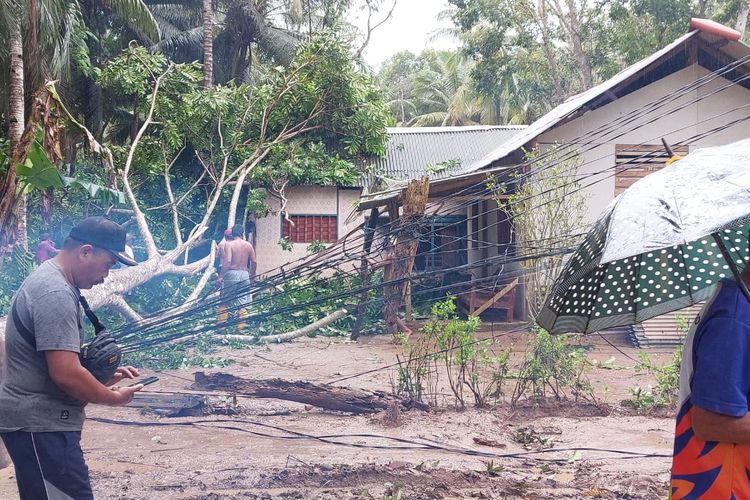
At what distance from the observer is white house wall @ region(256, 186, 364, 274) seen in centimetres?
1502

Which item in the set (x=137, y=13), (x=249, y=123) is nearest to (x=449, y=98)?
(x=137, y=13)

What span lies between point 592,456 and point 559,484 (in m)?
0.81

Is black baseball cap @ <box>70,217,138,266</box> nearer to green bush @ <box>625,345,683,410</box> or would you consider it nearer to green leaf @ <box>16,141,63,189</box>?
green leaf @ <box>16,141,63,189</box>

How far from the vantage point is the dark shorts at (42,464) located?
275cm

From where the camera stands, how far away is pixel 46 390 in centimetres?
276

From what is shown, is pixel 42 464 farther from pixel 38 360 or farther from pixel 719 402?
pixel 719 402

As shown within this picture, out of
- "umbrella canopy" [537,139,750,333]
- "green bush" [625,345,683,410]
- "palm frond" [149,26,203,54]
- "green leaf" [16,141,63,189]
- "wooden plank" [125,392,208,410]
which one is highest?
"palm frond" [149,26,203,54]

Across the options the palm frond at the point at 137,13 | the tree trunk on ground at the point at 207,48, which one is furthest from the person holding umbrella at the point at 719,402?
the palm frond at the point at 137,13

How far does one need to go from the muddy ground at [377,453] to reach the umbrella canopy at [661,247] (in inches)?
95.7

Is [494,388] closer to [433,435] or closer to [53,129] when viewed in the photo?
[433,435]

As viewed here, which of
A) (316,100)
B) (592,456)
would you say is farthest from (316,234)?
(592,456)

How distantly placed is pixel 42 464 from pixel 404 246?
6565 mm

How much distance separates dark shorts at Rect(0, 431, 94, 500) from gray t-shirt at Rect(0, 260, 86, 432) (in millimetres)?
38

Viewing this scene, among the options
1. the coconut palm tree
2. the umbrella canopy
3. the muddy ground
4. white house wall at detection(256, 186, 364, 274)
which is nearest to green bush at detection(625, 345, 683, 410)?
the muddy ground
